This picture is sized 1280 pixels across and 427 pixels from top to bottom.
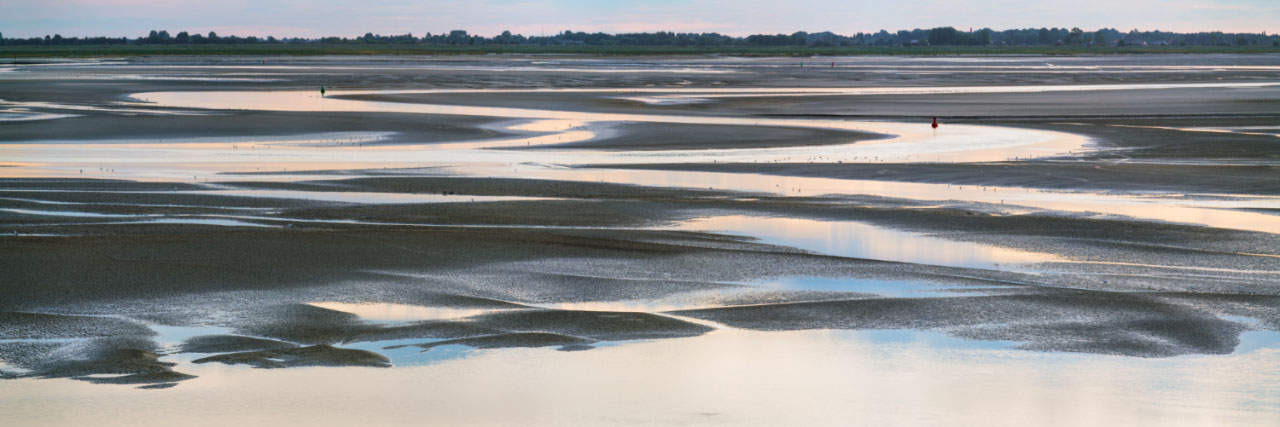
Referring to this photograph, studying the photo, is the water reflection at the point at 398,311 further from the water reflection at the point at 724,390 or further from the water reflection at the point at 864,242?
the water reflection at the point at 864,242

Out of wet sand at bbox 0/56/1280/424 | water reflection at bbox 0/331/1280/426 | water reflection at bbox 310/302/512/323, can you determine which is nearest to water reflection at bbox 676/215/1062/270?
wet sand at bbox 0/56/1280/424

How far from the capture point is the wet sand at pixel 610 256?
8719 mm

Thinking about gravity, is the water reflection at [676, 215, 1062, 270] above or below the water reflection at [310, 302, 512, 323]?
below

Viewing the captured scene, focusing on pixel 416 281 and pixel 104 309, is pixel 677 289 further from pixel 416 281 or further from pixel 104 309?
pixel 104 309

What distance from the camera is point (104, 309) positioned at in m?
9.66

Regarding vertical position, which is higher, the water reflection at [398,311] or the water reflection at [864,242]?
the water reflection at [398,311]

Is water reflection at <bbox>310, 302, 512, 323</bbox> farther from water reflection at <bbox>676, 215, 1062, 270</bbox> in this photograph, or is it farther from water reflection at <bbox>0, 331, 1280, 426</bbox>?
water reflection at <bbox>676, 215, 1062, 270</bbox>

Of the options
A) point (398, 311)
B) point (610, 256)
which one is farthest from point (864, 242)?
point (398, 311)

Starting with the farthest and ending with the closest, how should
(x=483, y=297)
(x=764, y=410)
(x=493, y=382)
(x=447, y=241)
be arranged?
1. (x=447, y=241)
2. (x=483, y=297)
3. (x=493, y=382)
4. (x=764, y=410)

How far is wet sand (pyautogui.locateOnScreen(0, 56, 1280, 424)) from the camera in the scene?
8719mm

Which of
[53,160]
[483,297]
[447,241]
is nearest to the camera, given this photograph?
[483,297]

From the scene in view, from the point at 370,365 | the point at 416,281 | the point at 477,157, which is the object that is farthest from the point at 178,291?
the point at 477,157

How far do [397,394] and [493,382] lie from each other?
57cm

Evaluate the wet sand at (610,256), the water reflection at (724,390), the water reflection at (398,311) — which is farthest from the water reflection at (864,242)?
the water reflection at (398,311)
